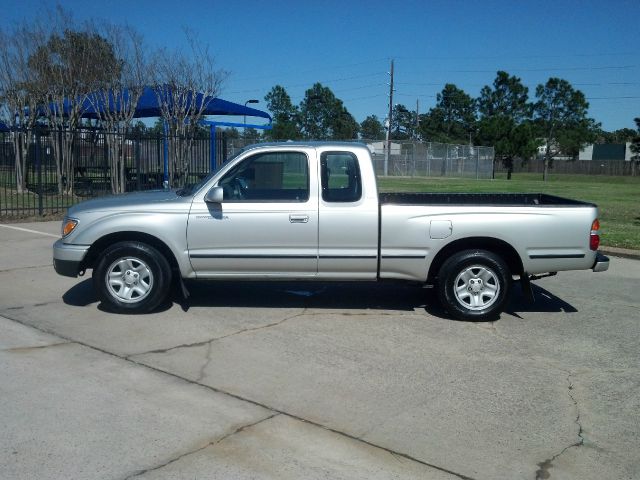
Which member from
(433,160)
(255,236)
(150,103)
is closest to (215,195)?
(255,236)

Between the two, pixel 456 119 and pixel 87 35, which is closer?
pixel 87 35

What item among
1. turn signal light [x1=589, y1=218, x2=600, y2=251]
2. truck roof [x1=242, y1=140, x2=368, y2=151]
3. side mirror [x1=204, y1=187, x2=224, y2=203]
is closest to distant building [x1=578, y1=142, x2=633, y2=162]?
turn signal light [x1=589, y1=218, x2=600, y2=251]

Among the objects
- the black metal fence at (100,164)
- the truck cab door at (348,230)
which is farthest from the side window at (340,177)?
the black metal fence at (100,164)

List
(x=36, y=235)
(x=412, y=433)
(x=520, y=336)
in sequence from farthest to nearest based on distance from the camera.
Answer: (x=36, y=235)
(x=520, y=336)
(x=412, y=433)

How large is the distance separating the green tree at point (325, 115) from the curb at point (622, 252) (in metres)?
47.6

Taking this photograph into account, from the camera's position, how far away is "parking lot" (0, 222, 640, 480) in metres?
3.97

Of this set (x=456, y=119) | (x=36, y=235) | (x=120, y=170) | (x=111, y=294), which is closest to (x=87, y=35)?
(x=120, y=170)

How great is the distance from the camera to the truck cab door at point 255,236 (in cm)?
691

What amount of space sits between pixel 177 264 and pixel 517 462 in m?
4.26

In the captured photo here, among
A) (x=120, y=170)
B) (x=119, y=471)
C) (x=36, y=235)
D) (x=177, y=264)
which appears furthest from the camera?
(x=120, y=170)

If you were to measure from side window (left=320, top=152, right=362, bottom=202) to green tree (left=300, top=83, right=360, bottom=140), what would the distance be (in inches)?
2045

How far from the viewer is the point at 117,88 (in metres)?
20.9

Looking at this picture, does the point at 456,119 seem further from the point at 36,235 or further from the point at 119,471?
the point at 119,471

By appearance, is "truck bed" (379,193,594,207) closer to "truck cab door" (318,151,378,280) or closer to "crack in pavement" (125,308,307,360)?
"truck cab door" (318,151,378,280)
